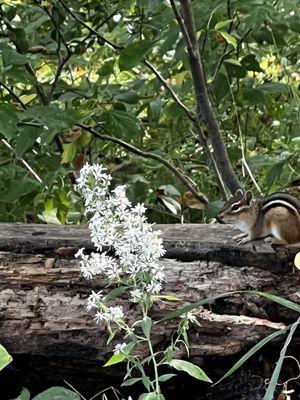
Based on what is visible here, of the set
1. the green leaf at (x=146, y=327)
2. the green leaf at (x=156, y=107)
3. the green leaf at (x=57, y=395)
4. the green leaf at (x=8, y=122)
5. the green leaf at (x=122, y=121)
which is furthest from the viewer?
the green leaf at (x=156, y=107)

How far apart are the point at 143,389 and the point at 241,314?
1.44 ft

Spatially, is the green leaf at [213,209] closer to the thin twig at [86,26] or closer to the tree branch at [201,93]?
the tree branch at [201,93]

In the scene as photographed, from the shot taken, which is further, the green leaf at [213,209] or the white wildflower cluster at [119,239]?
the green leaf at [213,209]

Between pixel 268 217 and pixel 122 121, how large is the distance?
0.90 m

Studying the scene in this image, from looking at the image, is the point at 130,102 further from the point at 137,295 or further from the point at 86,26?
the point at 137,295

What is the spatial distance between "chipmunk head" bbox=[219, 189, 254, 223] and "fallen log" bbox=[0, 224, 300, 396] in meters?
0.36

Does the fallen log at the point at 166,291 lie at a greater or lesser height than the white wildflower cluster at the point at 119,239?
lesser

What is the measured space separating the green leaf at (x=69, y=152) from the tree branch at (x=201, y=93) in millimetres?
663

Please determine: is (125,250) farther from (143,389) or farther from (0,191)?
(0,191)

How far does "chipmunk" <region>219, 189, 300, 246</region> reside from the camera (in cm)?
333

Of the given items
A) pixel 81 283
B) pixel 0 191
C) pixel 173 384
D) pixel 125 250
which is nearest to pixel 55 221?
pixel 0 191

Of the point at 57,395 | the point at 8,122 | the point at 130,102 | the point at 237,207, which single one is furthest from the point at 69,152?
the point at 57,395

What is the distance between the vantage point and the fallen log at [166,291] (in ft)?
9.41

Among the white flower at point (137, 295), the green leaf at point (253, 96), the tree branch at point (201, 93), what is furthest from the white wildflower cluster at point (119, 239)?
the green leaf at point (253, 96)
